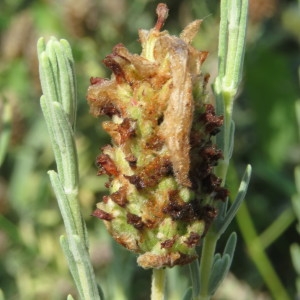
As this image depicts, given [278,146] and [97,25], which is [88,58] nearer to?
[97,25]

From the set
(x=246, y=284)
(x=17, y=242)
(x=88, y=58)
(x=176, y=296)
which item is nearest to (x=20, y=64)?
(x=88, y=58)

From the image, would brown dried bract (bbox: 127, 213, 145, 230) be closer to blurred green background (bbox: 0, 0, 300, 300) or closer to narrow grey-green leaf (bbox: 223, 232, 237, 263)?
narrow grey-green leaf (bbox: 223, 232, 237, 263)

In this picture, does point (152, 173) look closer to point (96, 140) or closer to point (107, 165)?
point (107, 165)

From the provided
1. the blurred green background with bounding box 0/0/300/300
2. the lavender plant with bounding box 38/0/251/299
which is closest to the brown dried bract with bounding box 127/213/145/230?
the lavender plant with bounding box 38/0/251/299

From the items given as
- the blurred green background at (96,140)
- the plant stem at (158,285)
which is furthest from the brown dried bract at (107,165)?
the blurred green background at (96,140)

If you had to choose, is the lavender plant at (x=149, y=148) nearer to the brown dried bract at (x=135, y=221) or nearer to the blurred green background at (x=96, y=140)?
the brown dried bract at (x=135, y=221)
